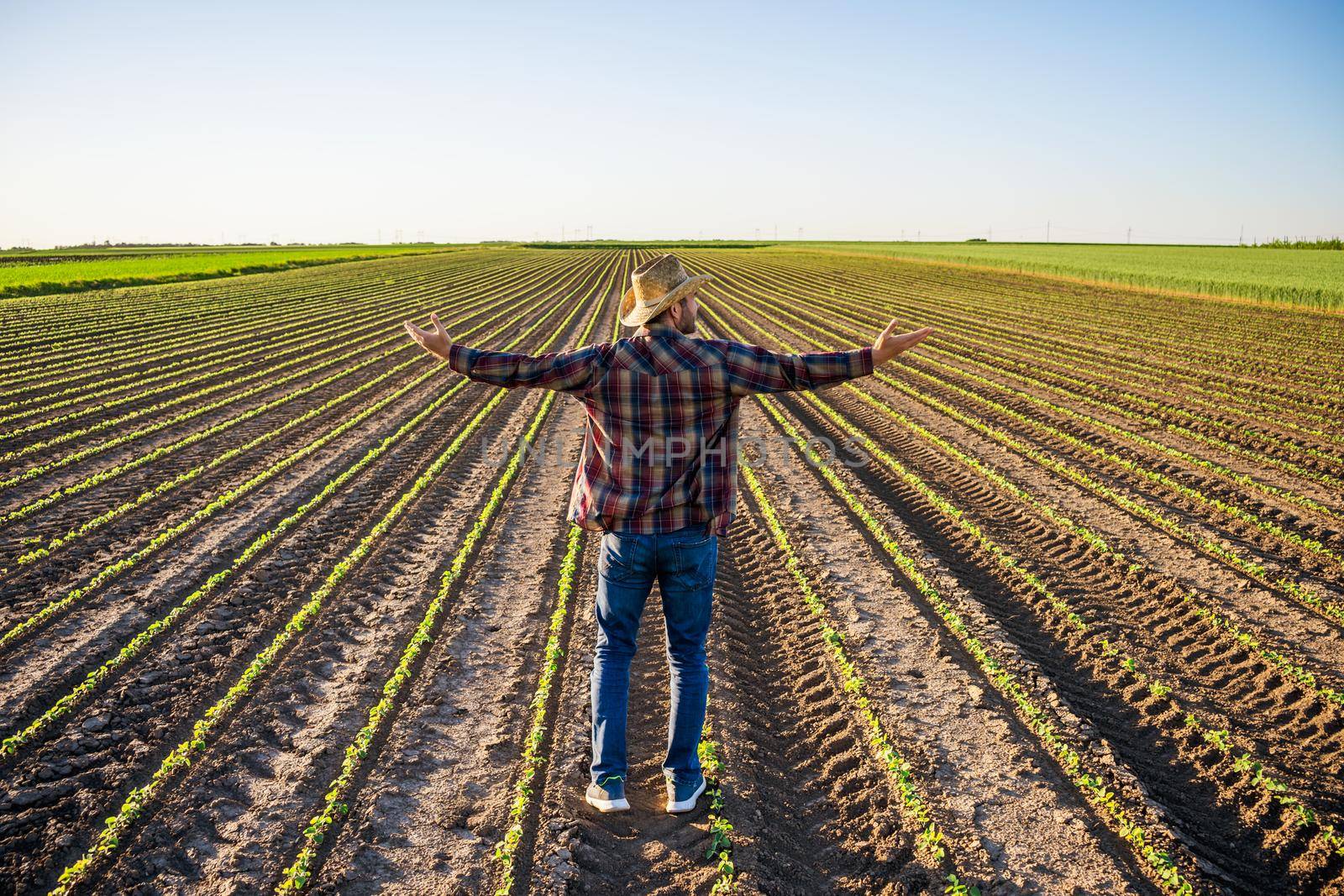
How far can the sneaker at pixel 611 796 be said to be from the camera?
3729mm

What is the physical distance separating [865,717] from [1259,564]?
4.46 metres

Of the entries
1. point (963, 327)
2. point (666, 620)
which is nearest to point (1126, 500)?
point (666, 620)

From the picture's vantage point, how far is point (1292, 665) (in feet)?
17.3

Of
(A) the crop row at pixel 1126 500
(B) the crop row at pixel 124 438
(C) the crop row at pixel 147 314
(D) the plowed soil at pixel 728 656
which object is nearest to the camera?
(D) the plowed soil at pixel 728 656

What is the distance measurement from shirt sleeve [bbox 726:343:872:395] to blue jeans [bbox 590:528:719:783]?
0.64 m

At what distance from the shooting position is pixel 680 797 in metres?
3.77

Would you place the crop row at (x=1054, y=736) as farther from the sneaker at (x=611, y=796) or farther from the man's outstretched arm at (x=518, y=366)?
the man's outstretched arm at (x=518, y=366)

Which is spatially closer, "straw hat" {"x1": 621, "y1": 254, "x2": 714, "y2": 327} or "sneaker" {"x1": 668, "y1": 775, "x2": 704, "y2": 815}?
"straw hat" {"x1": 621, "y1": 254, "x2": 714, "y2": 327}

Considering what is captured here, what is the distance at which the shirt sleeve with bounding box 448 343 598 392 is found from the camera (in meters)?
3.29

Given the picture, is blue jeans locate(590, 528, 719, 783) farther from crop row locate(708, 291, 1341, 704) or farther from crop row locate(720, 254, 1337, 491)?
crop row locate(720, 254, 1337, 491)

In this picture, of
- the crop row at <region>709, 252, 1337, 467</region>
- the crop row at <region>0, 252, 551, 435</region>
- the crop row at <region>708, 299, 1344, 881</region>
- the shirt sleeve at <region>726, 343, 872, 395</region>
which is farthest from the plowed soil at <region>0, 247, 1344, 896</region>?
the shirt sleeve at <region>726, 343, 872, 395</region>

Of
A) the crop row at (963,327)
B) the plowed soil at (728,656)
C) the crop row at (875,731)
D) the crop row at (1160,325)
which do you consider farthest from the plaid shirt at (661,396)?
the crop row at (1160,325)

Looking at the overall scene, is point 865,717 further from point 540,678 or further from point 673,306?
point 673,306

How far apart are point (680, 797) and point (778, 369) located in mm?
1998
